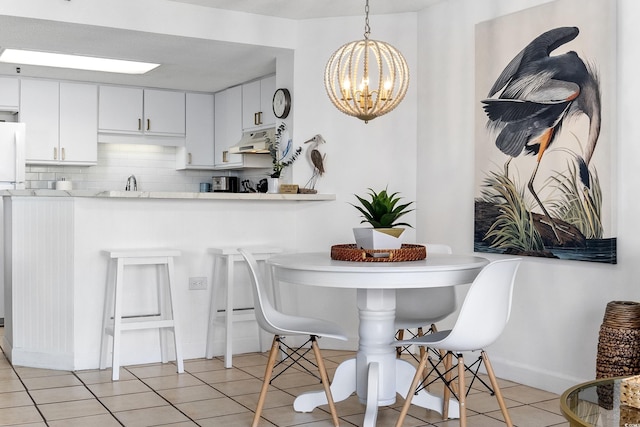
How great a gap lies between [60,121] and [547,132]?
478cm

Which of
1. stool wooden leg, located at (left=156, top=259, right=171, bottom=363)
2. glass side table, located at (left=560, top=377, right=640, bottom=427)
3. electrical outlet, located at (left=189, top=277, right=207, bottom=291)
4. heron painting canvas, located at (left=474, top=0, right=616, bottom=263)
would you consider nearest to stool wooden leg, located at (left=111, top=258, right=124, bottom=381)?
stool wooden leg, located at (left=156, top=259, right=171, bottom=363)

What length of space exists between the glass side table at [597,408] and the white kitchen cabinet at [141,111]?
6.17m

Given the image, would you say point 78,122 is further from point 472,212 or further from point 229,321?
point 472,212

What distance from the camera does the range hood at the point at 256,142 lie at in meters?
6.30

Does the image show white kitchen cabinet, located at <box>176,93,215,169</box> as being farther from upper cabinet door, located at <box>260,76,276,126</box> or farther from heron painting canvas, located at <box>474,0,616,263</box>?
heron painting canvas, located at <box>474,0,616,263</box>

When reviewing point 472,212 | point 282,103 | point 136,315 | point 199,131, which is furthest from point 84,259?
point 199,131

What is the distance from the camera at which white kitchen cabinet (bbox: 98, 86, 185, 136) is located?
7.12 meters

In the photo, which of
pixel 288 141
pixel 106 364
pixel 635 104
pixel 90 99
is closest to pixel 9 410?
pixel 106 364

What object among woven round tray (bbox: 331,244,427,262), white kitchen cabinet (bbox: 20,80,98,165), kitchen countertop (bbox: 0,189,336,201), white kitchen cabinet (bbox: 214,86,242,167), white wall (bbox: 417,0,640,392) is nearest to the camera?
woven round tray (bbox: 331,244,427,262)

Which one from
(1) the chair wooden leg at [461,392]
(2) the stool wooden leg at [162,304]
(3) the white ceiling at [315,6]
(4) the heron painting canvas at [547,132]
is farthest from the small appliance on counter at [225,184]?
(1) the chair wooden leg at [461,392]

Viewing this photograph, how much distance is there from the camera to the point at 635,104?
141 inches

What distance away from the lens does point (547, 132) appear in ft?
13.3

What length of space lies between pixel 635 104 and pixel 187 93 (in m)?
4.99

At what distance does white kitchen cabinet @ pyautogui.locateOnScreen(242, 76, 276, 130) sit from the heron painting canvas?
2427 millimetres
